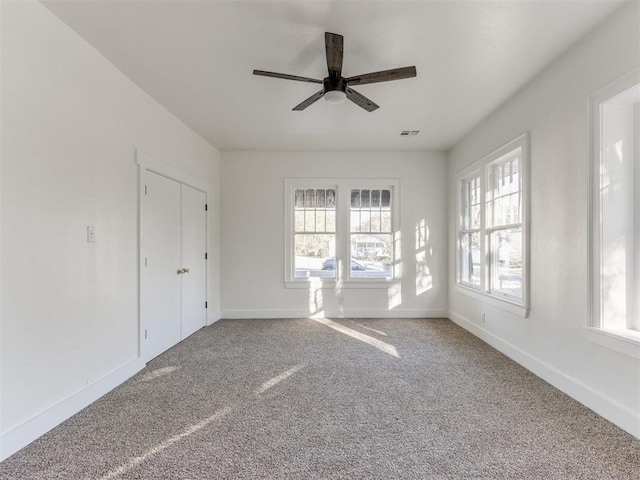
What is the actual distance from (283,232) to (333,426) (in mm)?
3428

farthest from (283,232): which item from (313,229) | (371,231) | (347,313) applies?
(347,313)

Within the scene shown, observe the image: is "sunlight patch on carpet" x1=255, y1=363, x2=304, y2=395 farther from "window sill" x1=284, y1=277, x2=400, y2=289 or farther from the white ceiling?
the white ceiling

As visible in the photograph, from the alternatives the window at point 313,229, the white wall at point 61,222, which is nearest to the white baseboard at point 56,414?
the white wall at point 61,222

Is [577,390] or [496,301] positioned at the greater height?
[496,301]

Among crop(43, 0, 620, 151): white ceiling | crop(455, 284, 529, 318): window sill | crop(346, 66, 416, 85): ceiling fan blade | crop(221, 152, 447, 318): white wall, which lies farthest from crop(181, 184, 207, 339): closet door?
crop(455, 284, 529, 318): window sill

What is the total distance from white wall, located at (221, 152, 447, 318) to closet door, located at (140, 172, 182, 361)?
51.7 inches

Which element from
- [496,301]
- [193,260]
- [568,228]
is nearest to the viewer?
[568,228]

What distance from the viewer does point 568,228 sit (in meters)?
2.54

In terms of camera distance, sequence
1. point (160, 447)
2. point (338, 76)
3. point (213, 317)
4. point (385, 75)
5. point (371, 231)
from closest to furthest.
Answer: point (160, 447), point (385, 75), point (338, 76), point (213, 317), point (371, 231)

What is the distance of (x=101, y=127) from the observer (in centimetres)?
257

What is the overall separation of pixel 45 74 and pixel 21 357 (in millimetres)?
1824

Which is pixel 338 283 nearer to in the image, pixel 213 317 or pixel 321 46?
pixel 213 317

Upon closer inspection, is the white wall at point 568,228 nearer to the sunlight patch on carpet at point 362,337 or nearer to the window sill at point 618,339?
the window sill at point 618,339

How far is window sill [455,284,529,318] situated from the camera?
3107 mm
